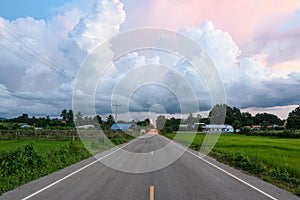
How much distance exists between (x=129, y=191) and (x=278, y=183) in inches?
226

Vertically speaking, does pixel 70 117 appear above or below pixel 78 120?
above

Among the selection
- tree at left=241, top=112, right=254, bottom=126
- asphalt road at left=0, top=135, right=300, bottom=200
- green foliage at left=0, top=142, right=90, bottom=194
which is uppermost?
tree at left=241, top=112, right=254, bottom=126

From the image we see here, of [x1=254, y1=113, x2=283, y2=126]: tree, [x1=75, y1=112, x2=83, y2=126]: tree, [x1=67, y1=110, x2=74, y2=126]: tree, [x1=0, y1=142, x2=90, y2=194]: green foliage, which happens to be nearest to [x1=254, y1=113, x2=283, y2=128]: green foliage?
[x1=254, y1=113, x2=283, y2=126]: tree

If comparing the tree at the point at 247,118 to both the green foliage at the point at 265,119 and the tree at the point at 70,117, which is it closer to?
the green foliage at the point at 265,119

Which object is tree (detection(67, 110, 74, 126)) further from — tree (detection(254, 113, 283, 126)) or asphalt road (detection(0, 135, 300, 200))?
tree (detection(254, 113, 283, 126))

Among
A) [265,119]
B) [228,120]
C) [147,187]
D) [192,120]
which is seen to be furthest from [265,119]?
[147,187]

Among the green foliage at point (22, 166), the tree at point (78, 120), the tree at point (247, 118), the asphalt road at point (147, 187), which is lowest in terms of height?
the asphalt road at point (147, 187)

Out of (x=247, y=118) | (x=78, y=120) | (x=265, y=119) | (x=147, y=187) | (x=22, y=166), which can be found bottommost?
(x=147, y=187)

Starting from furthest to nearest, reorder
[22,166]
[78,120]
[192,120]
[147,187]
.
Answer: [192,120], [78,120], [22,166], [147,187]

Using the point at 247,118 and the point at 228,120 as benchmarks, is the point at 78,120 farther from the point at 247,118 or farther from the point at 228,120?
the point at 247,118

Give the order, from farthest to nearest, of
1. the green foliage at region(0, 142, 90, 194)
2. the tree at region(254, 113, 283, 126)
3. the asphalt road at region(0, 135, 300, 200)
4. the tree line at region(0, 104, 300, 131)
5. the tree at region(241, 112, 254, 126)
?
the tree at region(254, 113, 283, 126), the tree at region(241, 112, 254, 126), the tree line at region(0, 104, 300, 131), the green foliage at region(0, 142, 90, 194), the asphalt road at region(0, 135, 300, 200)

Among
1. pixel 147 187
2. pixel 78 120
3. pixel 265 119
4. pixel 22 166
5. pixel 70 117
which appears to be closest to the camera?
pixel 147 187

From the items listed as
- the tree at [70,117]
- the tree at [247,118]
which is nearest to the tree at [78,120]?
the tree at [70,117]

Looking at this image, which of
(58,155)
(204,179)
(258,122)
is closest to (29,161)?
(58,155)
